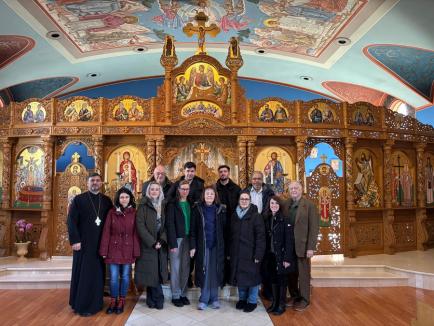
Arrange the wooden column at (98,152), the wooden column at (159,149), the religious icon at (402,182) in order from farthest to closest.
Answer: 1. the religious icon at (402,182)
2. the wooden column at (98,152)
3. the wooden column at (159,149)

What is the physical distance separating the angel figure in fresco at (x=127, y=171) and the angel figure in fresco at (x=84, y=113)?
1176mm

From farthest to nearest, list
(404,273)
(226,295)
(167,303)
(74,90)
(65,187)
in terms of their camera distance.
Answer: (74,90), (65,187), (404,273), (226,295), (167,303)

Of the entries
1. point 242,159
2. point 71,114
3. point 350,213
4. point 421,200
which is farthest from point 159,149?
point 421,200

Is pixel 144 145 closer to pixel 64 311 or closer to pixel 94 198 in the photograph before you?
pixel 94 198

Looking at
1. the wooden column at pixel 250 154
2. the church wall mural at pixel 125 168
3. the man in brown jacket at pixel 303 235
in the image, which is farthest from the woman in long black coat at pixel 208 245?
the church wall mural at pixel 125 168

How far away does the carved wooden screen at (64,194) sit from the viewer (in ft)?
26.2

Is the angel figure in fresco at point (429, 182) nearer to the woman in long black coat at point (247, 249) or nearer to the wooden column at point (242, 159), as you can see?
the wooden column at point (242, 159)

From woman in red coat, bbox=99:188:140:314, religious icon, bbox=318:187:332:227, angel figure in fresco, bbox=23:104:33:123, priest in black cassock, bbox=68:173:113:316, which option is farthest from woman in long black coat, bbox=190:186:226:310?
angel figure in fresco, bbox=23:104:33:123

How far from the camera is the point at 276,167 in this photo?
830 centimetres

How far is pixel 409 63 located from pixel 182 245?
29.9 ft

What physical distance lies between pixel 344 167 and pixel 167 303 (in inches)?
209

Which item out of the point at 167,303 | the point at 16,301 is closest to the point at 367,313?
the point at 167,303

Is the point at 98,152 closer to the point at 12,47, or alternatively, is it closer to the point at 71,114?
the point at 71,114

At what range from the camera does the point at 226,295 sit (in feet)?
18.6
